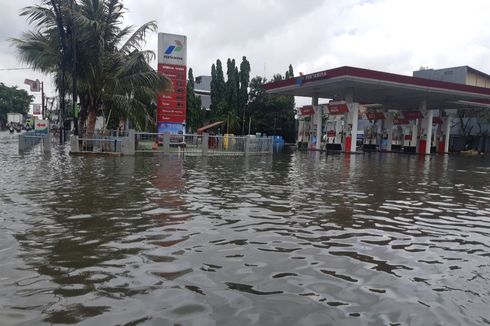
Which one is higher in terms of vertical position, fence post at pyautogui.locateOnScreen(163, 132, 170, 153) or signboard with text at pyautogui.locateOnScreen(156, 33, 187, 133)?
signboard with text at pyautogui.locateOnScreen(156, 33, 187, 133)

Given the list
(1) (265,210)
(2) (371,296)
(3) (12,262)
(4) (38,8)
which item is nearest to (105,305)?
(3) (12,262)

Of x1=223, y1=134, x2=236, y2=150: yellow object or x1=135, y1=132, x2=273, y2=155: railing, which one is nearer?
x1=135, y1=132, x2=273, y2=155: railing

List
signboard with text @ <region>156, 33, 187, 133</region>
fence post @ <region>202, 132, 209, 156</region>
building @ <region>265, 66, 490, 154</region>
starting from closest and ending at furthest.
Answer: fence post @ <region>202, 132, 209, 156</region> → signboard with text @ <region>156, 33, 187, 133</region> → building @ <region>265, 66, 490, 154</region>

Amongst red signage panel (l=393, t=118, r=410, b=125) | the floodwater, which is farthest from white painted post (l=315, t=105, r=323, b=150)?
the floodwater

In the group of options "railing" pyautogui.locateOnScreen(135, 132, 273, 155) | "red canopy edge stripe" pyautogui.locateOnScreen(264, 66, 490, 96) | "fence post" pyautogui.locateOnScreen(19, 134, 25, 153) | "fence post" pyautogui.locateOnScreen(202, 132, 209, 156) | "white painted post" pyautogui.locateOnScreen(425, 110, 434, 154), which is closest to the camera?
"fence post" pyautogui.locateOnScreen(19, 134, 25, 153)

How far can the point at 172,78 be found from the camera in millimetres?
27062

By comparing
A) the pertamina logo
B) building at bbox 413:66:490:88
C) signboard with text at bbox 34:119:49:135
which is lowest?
signboard with text at bbox 34:119:49:135

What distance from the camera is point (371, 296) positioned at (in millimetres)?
3939

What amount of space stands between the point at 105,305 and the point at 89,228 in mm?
2749

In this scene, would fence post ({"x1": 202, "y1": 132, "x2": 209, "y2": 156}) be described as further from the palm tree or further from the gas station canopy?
the gas station canopy

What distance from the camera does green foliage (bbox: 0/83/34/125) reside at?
85.9 meters

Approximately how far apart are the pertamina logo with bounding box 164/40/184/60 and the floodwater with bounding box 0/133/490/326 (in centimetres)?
1863

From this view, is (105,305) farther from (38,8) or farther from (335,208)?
(38,8)

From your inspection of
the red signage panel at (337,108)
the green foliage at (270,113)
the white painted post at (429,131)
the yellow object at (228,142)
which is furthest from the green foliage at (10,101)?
the white painted post at (429,131)
